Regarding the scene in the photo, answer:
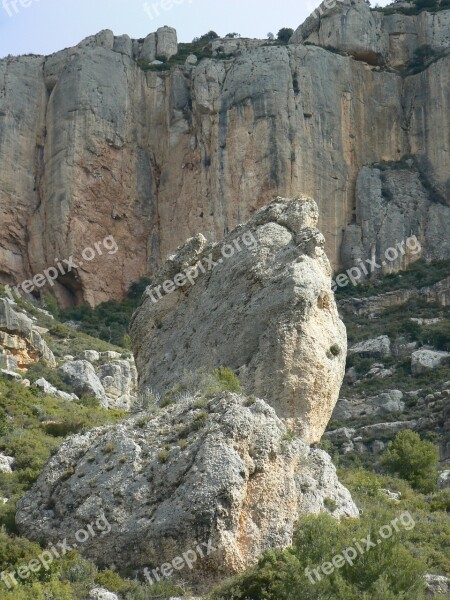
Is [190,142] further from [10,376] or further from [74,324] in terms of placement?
[10,376]

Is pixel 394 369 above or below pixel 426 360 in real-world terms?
below

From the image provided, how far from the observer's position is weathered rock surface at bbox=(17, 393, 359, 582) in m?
17.8

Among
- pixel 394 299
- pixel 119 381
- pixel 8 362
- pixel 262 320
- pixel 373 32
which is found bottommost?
pixel 394 299

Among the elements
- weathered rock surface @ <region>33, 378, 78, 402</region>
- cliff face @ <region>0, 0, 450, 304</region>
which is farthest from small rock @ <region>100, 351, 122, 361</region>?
cliff face @ <region>0, 0, 450, 304</region>

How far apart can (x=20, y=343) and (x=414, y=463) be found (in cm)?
1507

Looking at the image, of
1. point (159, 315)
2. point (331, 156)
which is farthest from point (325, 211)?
point (159, 315)

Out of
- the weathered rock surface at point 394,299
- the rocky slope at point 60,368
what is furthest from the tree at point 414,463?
the weathered rock surface at point 394,299

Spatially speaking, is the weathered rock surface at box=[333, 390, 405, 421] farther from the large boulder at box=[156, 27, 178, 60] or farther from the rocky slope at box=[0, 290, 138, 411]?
the large boulder at box=[156, 27, 178, 60]

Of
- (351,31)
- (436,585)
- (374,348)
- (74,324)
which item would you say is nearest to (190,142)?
(351,31)

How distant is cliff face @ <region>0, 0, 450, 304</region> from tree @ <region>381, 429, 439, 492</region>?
102 feet

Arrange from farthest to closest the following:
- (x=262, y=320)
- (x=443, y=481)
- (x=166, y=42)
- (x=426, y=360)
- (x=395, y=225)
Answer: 1. (x=166, y=42)
2. (x=395, y=225)
3. (x=426, y=360)
4. (x=443, y=481)
5. (x=262, y=320)

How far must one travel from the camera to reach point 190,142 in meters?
68.9

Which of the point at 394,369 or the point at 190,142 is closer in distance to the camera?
the point at 394,369

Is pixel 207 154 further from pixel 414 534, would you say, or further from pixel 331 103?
pixel 414 534
